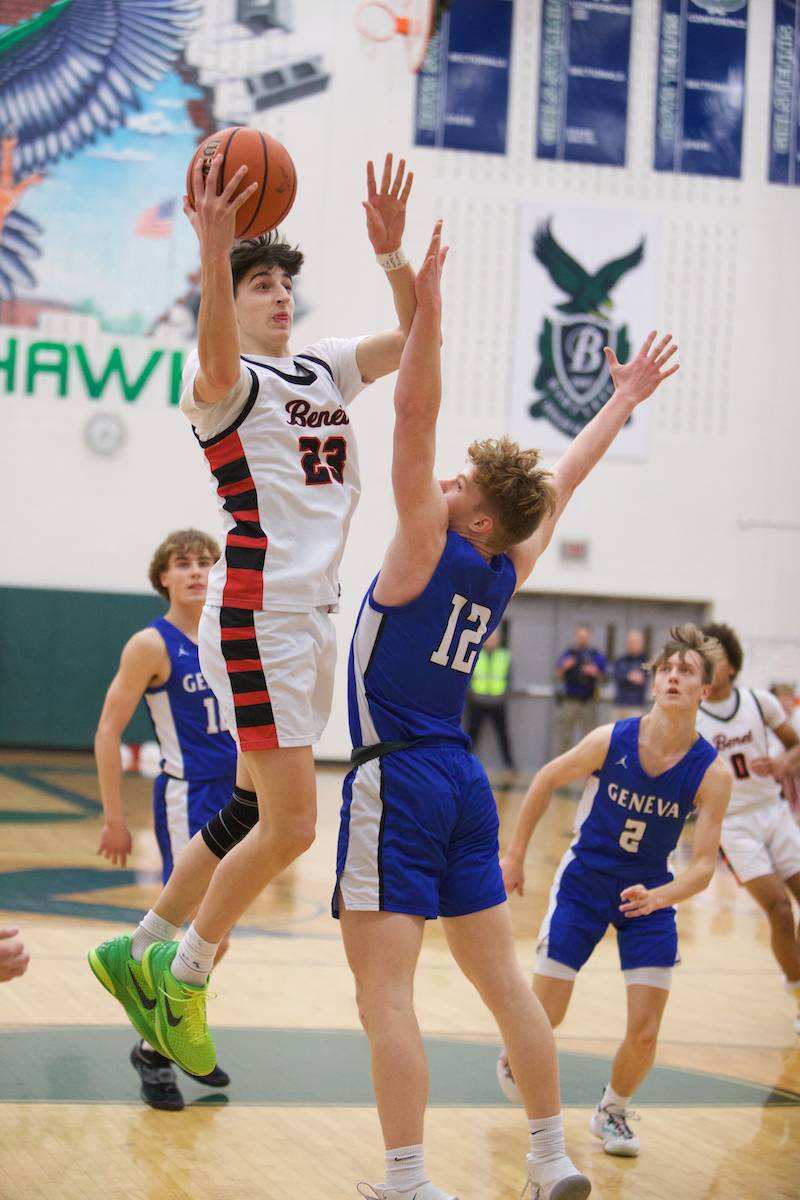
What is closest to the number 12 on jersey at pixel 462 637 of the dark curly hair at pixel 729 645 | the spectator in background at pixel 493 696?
the dark curly hair at pixel 729 645

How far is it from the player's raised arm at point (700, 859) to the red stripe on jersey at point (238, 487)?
177 cm

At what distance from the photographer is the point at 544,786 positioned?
15.7 feet

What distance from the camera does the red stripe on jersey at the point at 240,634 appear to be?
11.9ft

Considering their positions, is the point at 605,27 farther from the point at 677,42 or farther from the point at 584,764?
the point at 584,764

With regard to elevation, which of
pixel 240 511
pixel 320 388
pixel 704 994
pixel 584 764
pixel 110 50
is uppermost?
pixel 110 50

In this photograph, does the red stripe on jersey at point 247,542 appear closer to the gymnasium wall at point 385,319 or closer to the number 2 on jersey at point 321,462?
the number 2 on jersey at point 321,462

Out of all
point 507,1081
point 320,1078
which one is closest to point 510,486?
point 507,1081

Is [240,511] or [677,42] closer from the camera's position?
[240,511]

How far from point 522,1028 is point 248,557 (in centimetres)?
134

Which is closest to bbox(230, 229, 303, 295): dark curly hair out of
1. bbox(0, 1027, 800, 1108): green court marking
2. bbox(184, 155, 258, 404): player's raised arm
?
bbox(184, 155, 258, 404): player's raised arm

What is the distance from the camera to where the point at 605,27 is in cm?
1734

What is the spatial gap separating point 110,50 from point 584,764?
1384cm

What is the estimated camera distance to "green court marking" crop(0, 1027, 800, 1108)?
186 inches

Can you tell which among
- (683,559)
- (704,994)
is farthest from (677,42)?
(704,994)
